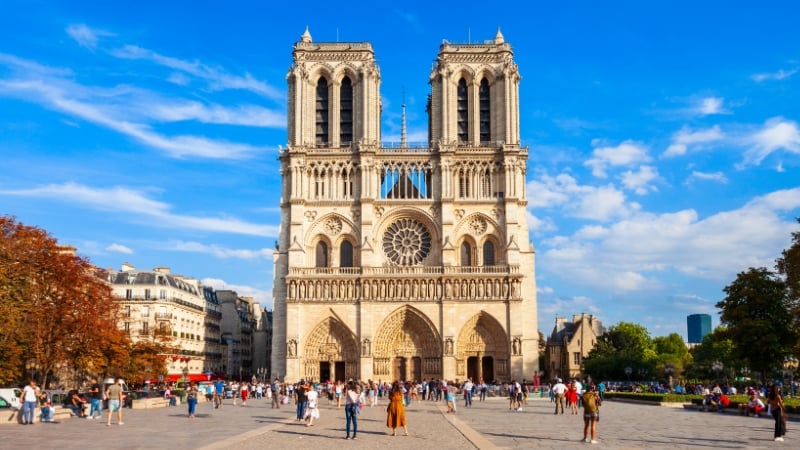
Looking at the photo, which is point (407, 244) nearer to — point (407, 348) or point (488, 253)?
point (488, 253)

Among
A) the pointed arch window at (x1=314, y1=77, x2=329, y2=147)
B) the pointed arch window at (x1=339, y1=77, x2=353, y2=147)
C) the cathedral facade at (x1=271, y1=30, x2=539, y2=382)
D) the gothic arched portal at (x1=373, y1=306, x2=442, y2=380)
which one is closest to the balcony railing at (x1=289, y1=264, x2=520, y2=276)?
the cathedral facade at (x1=271, y1=30, x2=539, y2=382)

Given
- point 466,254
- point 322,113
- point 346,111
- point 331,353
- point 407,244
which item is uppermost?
point 346,111

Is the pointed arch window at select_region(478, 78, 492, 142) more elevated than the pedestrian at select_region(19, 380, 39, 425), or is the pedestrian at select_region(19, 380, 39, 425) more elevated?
the pointed arch window at select_region(478, 78, 492, 142)

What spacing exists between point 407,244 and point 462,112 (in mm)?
Result: 11071

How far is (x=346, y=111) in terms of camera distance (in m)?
66.3

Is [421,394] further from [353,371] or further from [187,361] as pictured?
[187,361]

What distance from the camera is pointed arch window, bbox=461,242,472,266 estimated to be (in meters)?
64.1

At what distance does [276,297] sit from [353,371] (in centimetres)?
775

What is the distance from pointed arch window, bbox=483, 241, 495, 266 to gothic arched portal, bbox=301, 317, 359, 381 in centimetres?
1128

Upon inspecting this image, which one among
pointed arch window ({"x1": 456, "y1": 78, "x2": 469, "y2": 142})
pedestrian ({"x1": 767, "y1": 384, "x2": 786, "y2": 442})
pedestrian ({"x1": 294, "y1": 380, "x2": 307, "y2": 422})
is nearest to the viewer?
pedestrian ({"x1": 767, "y1": 384, "x2": 786, "y2": 442})

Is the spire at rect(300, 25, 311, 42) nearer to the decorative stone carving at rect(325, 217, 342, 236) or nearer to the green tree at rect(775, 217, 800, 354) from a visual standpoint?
the decorative stone carving at rect(325, 217, 342, 236)

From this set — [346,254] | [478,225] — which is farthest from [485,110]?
[346,254]

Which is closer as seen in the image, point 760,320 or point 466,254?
point 760,320

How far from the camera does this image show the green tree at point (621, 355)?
6944cm
